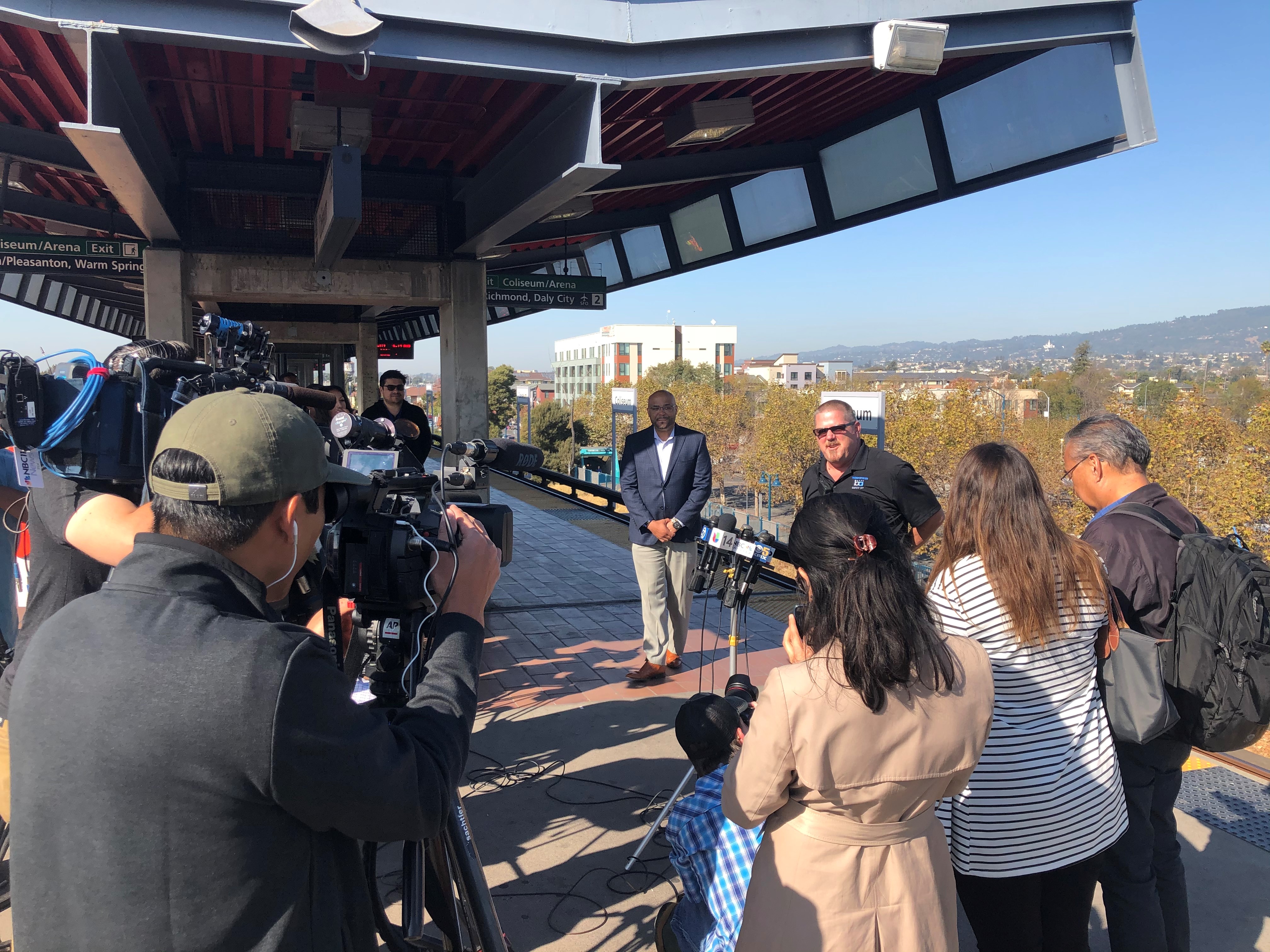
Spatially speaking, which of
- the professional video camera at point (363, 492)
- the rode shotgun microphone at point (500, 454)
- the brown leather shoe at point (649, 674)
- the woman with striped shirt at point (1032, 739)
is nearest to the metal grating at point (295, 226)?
the brown leather shoe at point (649, 674)

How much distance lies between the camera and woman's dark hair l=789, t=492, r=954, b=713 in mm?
1702

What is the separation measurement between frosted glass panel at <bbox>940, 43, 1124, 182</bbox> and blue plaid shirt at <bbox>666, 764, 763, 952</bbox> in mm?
4623

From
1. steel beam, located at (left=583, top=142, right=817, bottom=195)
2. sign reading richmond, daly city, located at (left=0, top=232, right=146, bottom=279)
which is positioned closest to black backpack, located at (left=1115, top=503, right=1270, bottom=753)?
steel beam, located at (left=583, top=142, right=817, bottom=195)

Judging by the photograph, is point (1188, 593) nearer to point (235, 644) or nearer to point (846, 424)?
point (846, 424)

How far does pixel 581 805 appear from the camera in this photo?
399cm

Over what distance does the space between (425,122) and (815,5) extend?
276 cm

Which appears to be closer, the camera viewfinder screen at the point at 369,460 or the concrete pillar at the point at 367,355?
the camera viewfinder screen at the point at 369,460

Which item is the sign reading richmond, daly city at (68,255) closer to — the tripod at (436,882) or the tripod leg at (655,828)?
the tripod leg at (655,828)

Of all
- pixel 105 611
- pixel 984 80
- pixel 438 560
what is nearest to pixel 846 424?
pixel 984 80

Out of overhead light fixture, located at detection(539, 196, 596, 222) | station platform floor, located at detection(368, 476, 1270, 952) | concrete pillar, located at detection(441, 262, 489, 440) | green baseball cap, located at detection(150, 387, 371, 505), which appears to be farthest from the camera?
concrete pillar, located at detection(441, 262, 489, 440)

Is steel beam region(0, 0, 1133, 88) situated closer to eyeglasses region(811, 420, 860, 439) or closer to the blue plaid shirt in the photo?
eyeglasses region(811, 420, 860, 439)

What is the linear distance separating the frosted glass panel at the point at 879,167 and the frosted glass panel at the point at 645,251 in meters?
2.47

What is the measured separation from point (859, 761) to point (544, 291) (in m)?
7.08

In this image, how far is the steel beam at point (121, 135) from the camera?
138 inches
